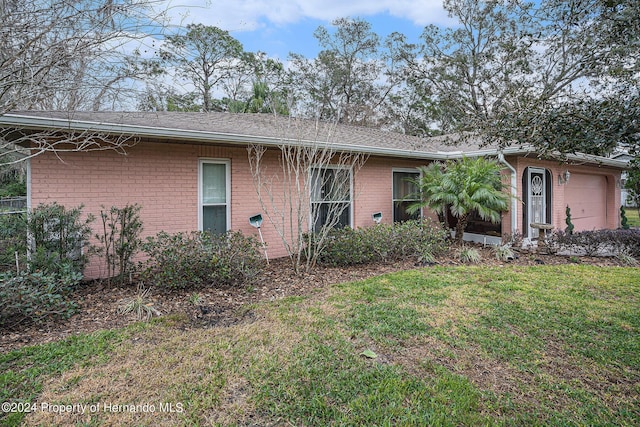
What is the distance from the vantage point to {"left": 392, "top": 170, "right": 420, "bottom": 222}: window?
9906 millimetres

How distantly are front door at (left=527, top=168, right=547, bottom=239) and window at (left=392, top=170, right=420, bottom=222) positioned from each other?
3.60 meters

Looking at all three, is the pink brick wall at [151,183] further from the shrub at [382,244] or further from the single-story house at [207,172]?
the shrub at [382,244]

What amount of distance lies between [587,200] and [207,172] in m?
13.7

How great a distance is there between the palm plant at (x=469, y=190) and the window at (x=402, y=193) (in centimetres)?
85

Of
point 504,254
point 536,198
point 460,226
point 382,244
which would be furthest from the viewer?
point 536,198

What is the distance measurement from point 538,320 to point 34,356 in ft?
18.0

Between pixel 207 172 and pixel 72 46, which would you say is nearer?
pixel 72 46

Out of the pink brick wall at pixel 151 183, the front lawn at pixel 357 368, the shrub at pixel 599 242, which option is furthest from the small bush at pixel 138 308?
the shrub at pixel 599 242

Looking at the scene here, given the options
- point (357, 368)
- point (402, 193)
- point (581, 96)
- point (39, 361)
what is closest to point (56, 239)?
point (39, 361)

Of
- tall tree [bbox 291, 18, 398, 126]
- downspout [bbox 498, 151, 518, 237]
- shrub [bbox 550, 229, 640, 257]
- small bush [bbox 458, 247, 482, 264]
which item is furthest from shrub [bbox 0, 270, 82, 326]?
tall tree [bbox 291, 18, 398, 126]

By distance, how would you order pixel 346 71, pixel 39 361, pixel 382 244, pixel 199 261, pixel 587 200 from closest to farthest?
pixel 39 361 → pixel 199 261 → pixel 382 244 → pixel 587 200 → pixel 346 71

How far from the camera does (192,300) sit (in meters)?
4.79

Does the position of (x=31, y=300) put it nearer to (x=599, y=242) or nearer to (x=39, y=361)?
(x=39, y=361)

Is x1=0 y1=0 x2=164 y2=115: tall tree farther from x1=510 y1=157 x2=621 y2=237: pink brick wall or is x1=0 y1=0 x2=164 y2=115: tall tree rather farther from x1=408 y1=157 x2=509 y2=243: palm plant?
x1=510 y1=157 x2=621 y2=237: pink brick wall
